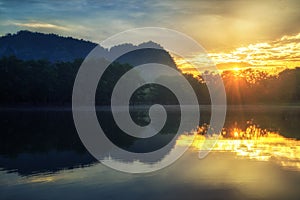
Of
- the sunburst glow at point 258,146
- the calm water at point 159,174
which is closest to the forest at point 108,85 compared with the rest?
the calm water at point 159,174

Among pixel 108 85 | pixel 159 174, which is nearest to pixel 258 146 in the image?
pixel 159 174

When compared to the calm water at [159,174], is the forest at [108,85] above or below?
above

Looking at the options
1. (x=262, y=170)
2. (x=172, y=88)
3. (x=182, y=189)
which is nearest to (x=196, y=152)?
(x=262, y=170)

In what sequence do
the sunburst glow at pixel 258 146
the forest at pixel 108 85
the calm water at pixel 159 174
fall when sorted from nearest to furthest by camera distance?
1. the calm water at pixel 159 174
2. the sunburst glow at pixel 258 146
3. the forest at pixel 108 85

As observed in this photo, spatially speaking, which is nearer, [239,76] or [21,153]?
[21,153]

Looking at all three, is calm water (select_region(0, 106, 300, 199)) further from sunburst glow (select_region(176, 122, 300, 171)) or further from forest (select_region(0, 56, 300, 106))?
forest (select_region(0, 56, 300, 106))

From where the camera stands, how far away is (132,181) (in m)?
18.4

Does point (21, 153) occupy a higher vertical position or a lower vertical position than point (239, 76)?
lower

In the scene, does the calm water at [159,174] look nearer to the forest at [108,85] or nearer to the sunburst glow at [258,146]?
the sunburst glow at [258,146]

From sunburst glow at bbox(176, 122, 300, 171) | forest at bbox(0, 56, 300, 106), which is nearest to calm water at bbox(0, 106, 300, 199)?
sunburst glow at bbox(176, 122, 300, 171)

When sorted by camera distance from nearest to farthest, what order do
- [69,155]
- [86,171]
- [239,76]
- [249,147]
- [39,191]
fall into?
1. [39,191]
2. [86,171]
3. [69,155]
4. [249,147]
5. [239,76]

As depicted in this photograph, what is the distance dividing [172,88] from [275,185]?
165706 mm

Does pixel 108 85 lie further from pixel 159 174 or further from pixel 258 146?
pixel 159 174

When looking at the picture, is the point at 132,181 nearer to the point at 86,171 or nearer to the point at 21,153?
the point at 86,171
